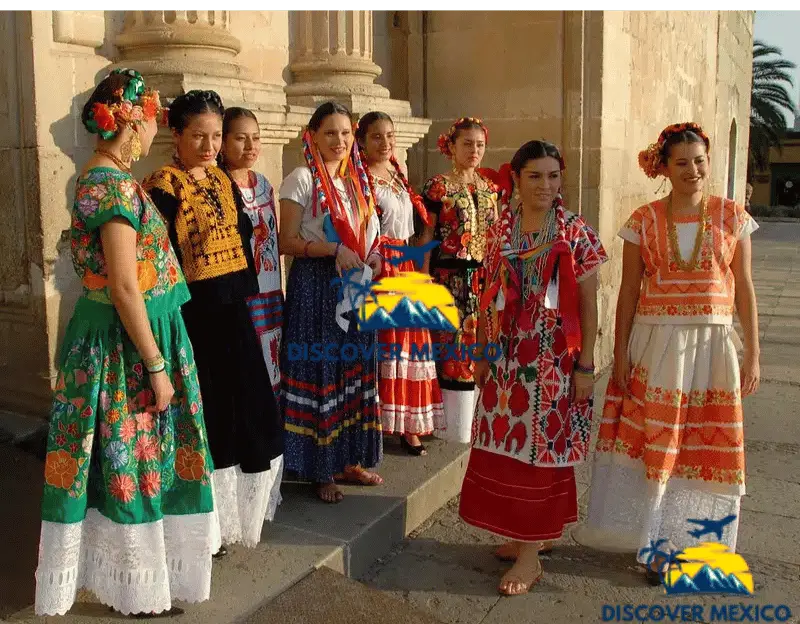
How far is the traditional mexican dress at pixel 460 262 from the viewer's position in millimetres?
4551

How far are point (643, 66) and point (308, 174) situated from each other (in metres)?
4.89

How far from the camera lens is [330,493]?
12.7 feet

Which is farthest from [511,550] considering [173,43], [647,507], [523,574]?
[173,43]

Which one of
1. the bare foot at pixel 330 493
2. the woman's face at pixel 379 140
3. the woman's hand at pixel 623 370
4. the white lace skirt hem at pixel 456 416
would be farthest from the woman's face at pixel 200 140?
the white lace skirt hem at pixel 456 416

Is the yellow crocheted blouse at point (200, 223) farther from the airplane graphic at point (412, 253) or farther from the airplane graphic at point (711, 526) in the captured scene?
the airplane graphic at point (711, 526)

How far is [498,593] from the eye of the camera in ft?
11.1

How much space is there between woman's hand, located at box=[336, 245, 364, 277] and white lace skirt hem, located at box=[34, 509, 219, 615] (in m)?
1.23

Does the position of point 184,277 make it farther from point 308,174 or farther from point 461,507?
point 461,507

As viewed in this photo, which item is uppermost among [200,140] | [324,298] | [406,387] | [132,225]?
[200,140]

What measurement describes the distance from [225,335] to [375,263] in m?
0.99

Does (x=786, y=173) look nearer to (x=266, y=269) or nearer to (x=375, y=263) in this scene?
(x=375, y=263)

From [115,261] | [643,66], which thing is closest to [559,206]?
[115,261]

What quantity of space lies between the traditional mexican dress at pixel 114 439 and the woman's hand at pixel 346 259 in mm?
928

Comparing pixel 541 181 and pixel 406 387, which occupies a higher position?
pixel 541 181
